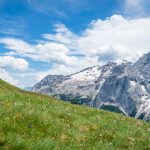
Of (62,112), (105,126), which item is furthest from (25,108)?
(105,126)

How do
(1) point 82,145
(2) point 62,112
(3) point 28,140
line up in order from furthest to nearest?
(2) point 62,112 → (1) point 82,145 → (3) point 28,140

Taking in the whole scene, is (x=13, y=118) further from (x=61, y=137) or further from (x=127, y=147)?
(x=127, y=147)

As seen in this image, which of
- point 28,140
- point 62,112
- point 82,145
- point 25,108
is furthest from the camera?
point 62,112

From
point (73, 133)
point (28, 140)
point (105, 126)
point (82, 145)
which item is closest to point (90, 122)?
point (105, 126)

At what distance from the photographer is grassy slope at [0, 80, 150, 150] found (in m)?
14.4

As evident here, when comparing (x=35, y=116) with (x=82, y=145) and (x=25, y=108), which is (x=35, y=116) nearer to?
(x=25, y=108)

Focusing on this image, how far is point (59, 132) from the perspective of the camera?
55.4 ft

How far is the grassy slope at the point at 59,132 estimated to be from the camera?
14398 mm

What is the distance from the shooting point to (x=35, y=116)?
1794 centimetres

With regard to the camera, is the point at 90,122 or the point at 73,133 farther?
the point at 90,122

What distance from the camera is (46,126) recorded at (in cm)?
1720

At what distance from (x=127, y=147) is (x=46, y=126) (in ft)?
13.5

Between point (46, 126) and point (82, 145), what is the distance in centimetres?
252

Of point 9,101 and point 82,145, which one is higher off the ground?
point 9,101
